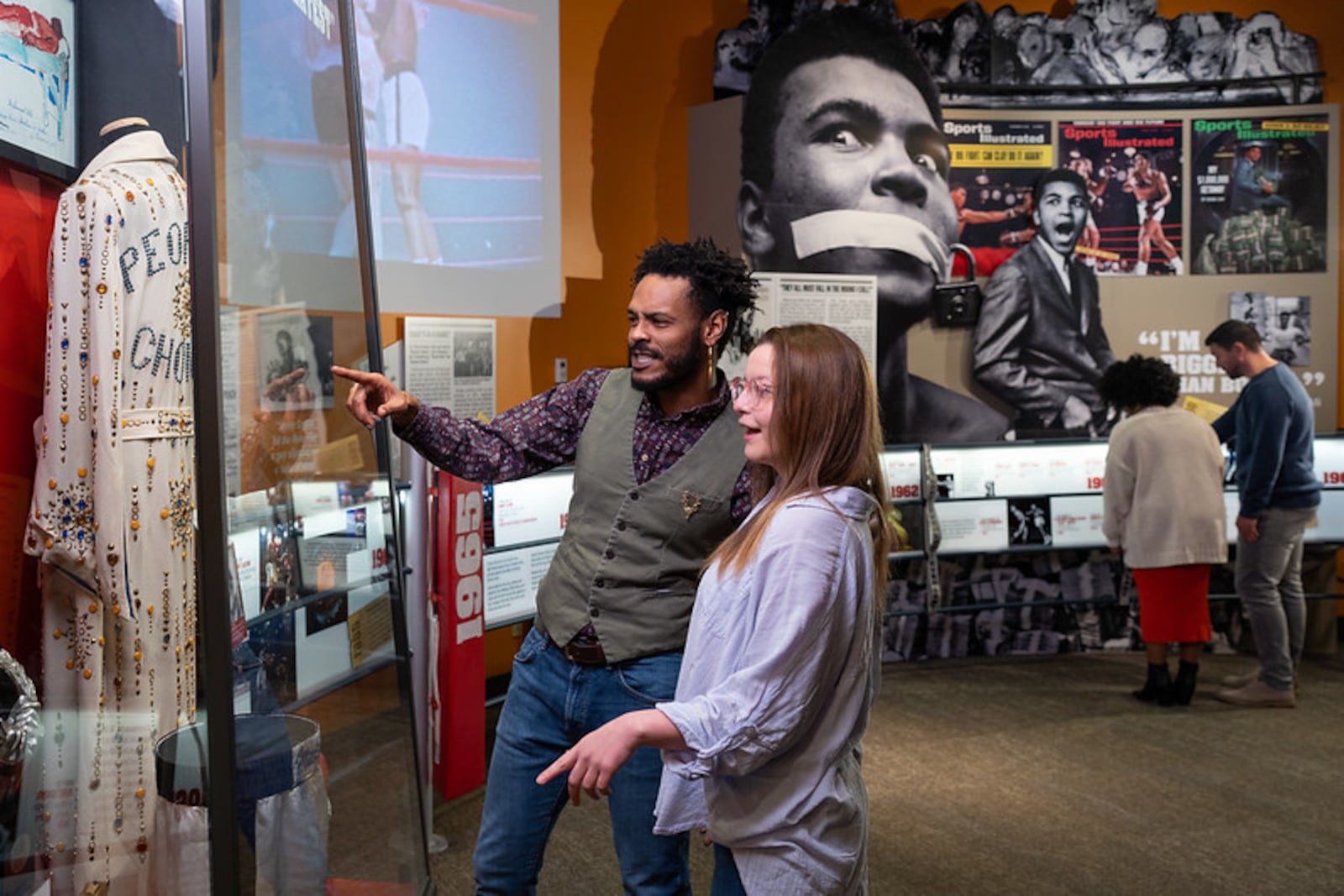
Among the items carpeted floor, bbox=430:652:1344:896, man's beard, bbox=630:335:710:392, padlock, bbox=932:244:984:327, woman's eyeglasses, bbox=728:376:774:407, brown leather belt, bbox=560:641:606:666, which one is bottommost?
carpeted floor, bbox=430:652:1344:896

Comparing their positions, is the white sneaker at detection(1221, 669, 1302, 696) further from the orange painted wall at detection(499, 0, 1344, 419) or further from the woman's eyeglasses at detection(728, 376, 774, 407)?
the woman's eyeglasses at detection(728, 376, 774, 407)

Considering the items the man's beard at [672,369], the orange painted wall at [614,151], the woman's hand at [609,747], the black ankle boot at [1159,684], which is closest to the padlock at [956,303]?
the orange painted wall at [614,151]

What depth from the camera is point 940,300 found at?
555 cm

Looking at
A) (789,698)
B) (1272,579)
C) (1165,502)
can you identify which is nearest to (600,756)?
(789,698)

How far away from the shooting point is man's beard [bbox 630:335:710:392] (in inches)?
77.8

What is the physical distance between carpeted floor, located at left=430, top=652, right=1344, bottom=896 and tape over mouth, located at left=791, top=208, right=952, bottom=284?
1962mm

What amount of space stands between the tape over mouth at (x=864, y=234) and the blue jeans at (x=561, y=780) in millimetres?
3680

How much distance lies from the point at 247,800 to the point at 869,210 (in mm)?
4508

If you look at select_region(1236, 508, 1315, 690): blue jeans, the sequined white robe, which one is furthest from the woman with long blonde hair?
select_region(1236, 508, 1315, 690): blue jeans

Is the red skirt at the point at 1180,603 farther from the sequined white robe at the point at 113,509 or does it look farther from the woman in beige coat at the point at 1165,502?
the sequined white robe at the point at 113,509

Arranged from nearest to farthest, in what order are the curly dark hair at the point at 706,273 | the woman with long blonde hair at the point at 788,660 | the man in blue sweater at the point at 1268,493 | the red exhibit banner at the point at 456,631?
1. the woman with long blonde hair at the point at 788,660
2. the curly dark hair at the point at 706,273
3. the red exhibit banner at the point at 456,631
4. the man in blue sweater at the point at 1268,493

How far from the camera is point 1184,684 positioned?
4.69 meters

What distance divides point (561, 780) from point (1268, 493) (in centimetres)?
362

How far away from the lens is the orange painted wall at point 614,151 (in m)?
5.21
